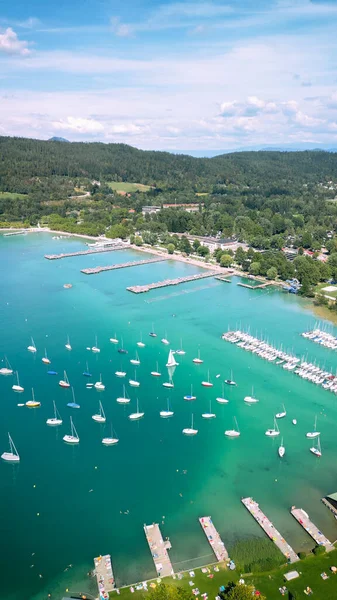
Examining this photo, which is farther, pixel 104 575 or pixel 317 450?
pixel 317 450

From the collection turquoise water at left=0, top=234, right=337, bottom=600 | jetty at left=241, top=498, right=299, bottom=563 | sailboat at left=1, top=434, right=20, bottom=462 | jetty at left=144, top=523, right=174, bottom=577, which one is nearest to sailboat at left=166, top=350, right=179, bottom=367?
turquoise water at left=0, top=234, right=337, bottom=600

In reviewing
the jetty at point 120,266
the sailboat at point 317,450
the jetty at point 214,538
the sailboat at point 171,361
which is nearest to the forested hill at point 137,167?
the jetty at point 120,266

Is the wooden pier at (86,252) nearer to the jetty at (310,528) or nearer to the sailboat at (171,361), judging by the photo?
the sailboat at (171,361)

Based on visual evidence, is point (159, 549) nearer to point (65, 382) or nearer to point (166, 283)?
point (65, 382)

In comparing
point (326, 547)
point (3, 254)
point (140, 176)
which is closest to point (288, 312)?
point (326, 547)

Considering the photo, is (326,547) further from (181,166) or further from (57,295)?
(181,166)

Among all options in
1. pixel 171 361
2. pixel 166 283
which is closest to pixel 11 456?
pixel 171 361
